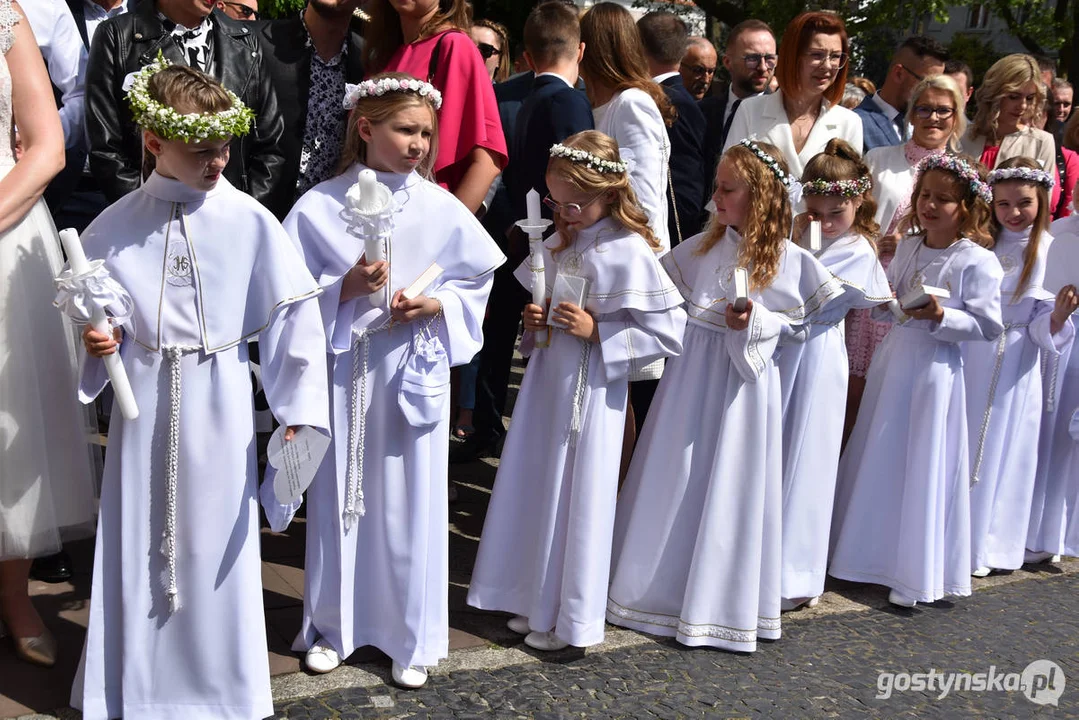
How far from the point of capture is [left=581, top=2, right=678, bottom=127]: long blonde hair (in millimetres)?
5512

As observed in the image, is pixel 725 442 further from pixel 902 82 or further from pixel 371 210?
pixel 902 82

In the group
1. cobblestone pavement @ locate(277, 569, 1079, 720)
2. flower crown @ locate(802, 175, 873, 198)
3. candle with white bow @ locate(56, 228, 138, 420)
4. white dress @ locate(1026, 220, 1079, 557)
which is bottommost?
cobblestone pavement @ locate(277, 569, 1079, 720)

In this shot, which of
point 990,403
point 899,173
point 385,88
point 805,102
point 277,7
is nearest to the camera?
point 385,88

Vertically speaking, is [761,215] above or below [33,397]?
above

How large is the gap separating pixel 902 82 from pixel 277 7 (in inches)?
260

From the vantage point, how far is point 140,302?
136 inches

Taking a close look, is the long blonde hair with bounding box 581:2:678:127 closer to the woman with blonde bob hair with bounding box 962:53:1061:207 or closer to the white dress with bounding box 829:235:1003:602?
the white dress with bounding box 829:235:1003:602

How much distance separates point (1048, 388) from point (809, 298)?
2229mm

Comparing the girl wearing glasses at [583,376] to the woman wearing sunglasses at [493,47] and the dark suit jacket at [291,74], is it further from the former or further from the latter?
the woman wearing sunglasses at [493,47]

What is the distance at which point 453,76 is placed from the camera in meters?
4.88

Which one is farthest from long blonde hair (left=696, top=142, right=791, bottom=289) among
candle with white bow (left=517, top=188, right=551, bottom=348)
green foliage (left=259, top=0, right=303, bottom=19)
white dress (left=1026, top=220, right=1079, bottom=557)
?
green foliage (left=259, top=0, right=303, bottom=19)

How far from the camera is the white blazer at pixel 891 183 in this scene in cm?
619

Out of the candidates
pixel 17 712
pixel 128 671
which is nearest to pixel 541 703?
pixel 128 671

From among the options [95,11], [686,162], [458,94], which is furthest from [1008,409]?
[95,11]
